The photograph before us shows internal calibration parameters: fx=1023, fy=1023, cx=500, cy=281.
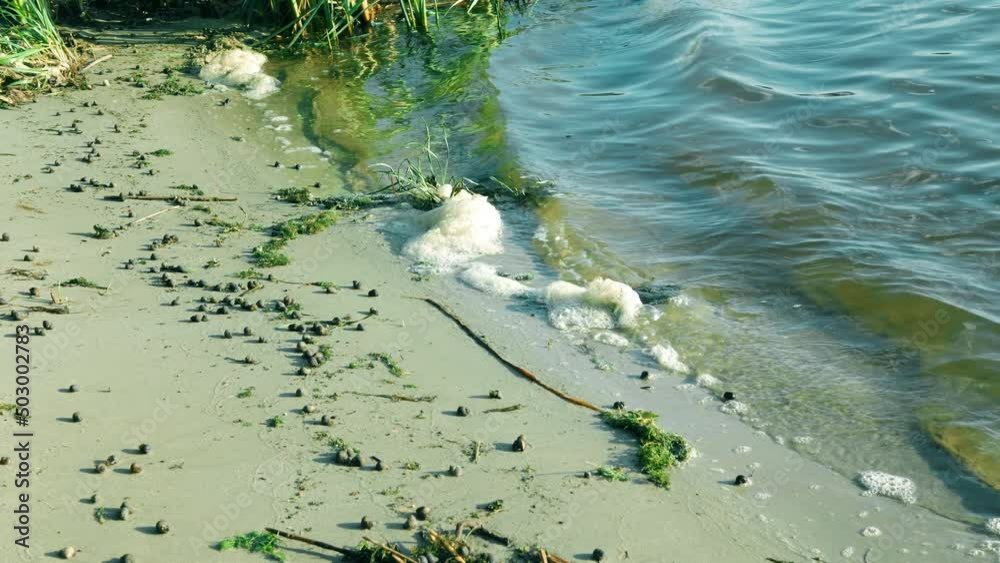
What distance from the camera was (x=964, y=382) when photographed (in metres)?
6.16

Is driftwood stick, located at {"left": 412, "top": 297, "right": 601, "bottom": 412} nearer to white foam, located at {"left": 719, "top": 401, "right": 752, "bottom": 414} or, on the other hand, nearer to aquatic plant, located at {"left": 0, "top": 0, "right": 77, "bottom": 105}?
white foam, located at {"left": 719, "top": 401, "right": 752, "bottom": 414}

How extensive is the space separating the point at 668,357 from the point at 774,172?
11.7 feet

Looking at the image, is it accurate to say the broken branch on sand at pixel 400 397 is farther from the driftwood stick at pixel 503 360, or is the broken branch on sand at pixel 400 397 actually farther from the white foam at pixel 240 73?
the white foam at pixel 240 73

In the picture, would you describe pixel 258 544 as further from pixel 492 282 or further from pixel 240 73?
pixel 240 73

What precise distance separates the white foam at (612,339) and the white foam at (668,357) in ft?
0.61

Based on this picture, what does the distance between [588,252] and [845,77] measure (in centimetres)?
525

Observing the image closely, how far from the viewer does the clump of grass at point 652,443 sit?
16.8ft

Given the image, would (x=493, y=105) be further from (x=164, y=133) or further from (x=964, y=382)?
(x=964, y=382)

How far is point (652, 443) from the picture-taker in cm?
529

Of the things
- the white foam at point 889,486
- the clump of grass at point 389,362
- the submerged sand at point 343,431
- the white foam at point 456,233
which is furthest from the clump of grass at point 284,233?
the white foam at point 889,486

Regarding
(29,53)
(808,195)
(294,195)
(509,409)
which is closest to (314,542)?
(509,409)

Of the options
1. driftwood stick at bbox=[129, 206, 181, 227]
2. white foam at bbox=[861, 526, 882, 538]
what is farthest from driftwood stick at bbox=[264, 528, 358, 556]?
driftwood stick at bbox=[129, 206, 181, 227]

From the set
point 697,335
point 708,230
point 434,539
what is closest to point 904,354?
point 697,335

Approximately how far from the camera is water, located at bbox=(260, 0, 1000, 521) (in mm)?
6090
